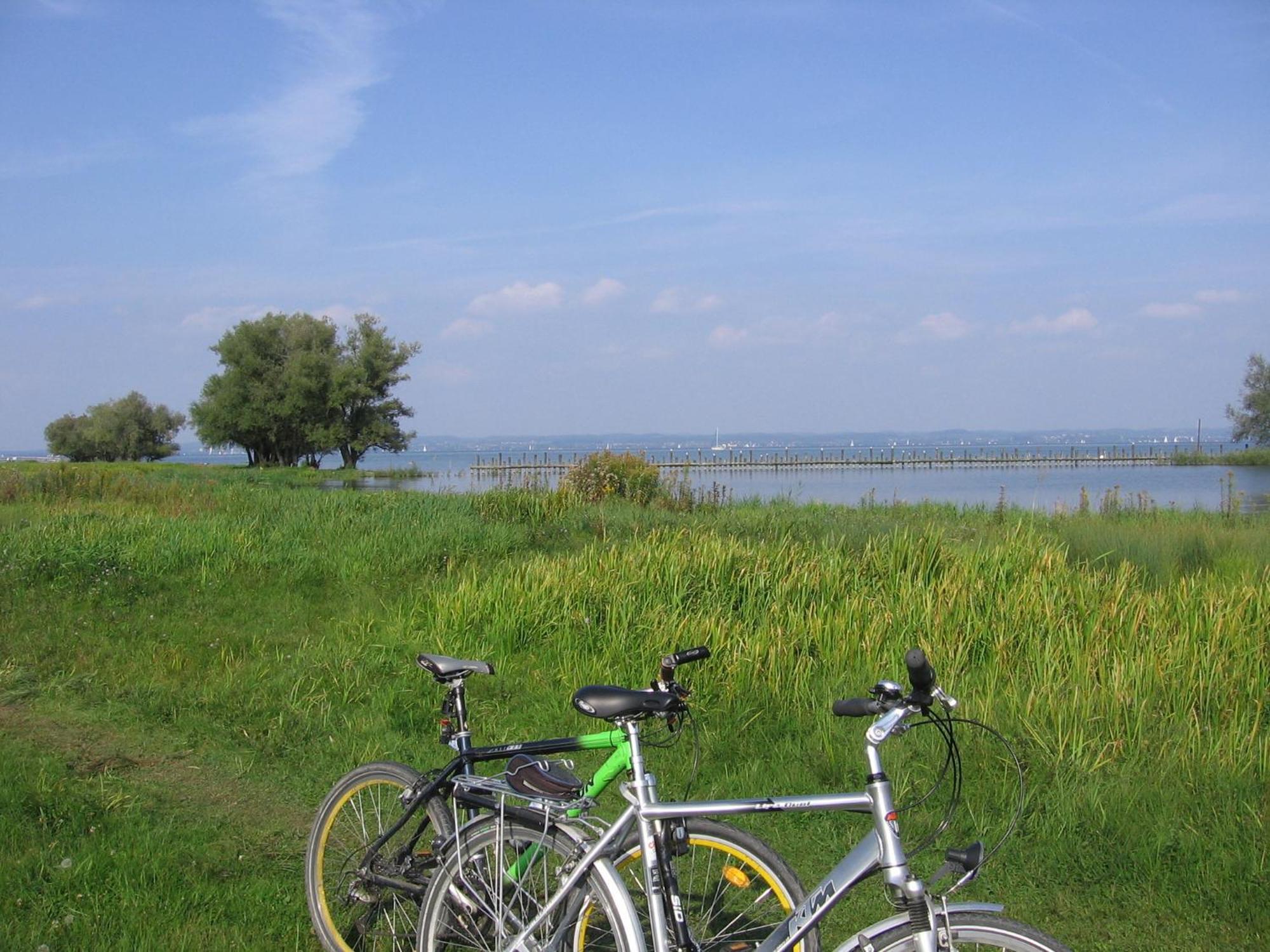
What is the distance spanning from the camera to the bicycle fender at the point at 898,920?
2.39m

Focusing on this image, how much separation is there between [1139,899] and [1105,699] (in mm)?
1875

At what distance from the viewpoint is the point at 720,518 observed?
15422mm

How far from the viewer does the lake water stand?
31.4m

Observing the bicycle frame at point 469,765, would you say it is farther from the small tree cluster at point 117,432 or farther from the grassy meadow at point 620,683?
the small tree cluster at point 117,432

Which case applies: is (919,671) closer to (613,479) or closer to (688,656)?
(688,656)

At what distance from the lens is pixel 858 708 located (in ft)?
8.59

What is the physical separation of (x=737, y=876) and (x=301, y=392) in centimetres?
5732

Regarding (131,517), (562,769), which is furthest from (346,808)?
(131,517)

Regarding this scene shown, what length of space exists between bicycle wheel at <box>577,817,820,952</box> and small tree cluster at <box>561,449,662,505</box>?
54.0 feet

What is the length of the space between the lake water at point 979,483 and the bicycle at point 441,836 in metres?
17.2

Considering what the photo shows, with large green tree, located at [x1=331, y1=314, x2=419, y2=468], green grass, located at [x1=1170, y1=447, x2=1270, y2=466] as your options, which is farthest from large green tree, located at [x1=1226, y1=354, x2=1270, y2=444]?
large green tree, located at [x1=331, y1=314, x2=419, y2=468]

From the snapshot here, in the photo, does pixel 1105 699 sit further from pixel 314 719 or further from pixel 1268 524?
pixel 1268 524

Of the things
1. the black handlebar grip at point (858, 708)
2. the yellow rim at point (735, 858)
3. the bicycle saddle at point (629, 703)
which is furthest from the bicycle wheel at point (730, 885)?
the black handlebar grip at point (858, 708)

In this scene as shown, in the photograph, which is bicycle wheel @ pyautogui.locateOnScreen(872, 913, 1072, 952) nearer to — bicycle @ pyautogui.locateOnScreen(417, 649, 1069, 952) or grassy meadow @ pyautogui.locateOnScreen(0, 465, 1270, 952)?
bicycle @ pyautogui.locateOnScreen(417, 649, 1069, 952)
